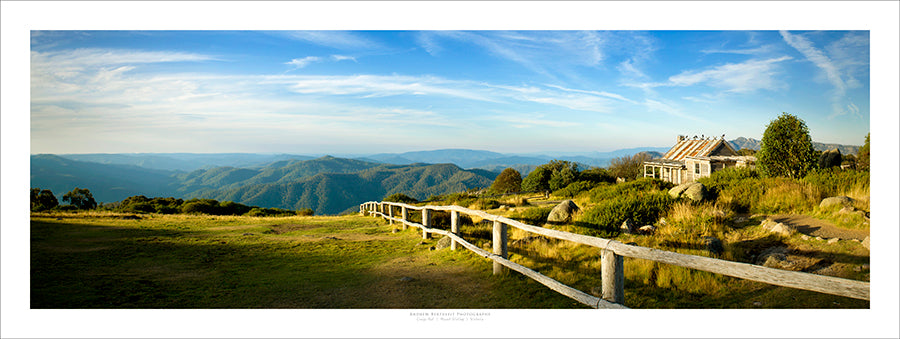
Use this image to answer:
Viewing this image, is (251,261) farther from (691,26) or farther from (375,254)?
(691,26)

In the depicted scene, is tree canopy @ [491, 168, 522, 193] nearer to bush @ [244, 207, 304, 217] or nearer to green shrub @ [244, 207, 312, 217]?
green shrub @ [244, 207, 312, 217]

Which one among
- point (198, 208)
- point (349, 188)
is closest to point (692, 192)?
point (198, 208)

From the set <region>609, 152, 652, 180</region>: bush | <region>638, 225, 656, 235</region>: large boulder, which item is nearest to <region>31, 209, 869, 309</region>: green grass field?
<region>638, 225, 656, 235</region>: large boulder

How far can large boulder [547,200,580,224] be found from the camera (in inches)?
389

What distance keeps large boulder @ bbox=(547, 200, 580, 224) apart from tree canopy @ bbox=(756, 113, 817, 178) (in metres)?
8.93

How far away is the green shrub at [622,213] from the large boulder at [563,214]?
0.63m

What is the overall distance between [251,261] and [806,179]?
13.4 m

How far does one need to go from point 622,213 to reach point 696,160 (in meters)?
23.2

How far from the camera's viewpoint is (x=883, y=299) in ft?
13.2

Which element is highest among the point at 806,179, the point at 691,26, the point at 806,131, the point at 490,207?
the point at 691,26

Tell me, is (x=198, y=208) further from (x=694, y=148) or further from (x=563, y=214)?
(x=694, y=148)

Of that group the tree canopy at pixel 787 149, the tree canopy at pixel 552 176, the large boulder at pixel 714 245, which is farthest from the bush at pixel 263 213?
the tree canopy at pixel 787 149

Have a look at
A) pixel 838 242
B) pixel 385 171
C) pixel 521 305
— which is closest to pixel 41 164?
pixel 521 305

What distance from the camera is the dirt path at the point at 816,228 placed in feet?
19.1
